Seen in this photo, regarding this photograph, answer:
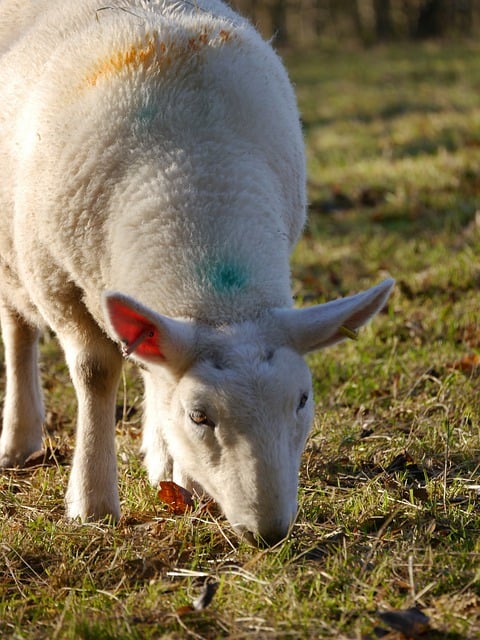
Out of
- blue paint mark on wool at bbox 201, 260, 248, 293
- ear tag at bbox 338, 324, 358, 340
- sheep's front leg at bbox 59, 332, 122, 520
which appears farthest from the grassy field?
blue paint mark on wool at bbox 201, 260, 248, 293

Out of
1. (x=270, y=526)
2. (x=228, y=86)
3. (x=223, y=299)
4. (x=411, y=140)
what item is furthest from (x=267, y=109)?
(x=411, y=140)

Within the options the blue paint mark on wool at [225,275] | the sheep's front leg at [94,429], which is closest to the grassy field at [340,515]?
the sheep's front leg at [94,429]

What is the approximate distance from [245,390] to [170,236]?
62cm

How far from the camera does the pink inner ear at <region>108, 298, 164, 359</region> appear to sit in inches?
Result: 118

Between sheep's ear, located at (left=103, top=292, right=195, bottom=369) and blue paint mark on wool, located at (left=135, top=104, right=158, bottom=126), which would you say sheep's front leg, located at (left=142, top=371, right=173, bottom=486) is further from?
blue paint mark on wool, located at (left=135, top=104, right=158, bottom=126)

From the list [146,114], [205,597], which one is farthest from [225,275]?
[205,597]

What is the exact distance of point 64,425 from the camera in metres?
4.94

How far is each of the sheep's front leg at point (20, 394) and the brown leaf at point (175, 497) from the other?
1037 millimetres

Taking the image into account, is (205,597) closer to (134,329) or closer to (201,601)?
(201,601)

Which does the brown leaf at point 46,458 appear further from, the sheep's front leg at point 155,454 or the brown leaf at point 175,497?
the brown leaf at point 175,497

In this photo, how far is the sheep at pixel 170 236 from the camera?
120 inches

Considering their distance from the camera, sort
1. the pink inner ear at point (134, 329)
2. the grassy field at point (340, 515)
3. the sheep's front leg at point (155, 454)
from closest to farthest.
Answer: the grassy field at point (340, 515) < the pink inner ear at point (134, 329) < the sheep's front leg at point (155, 454)

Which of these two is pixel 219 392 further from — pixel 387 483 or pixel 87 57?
pixel 87 57

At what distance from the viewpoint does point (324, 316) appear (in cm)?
315
